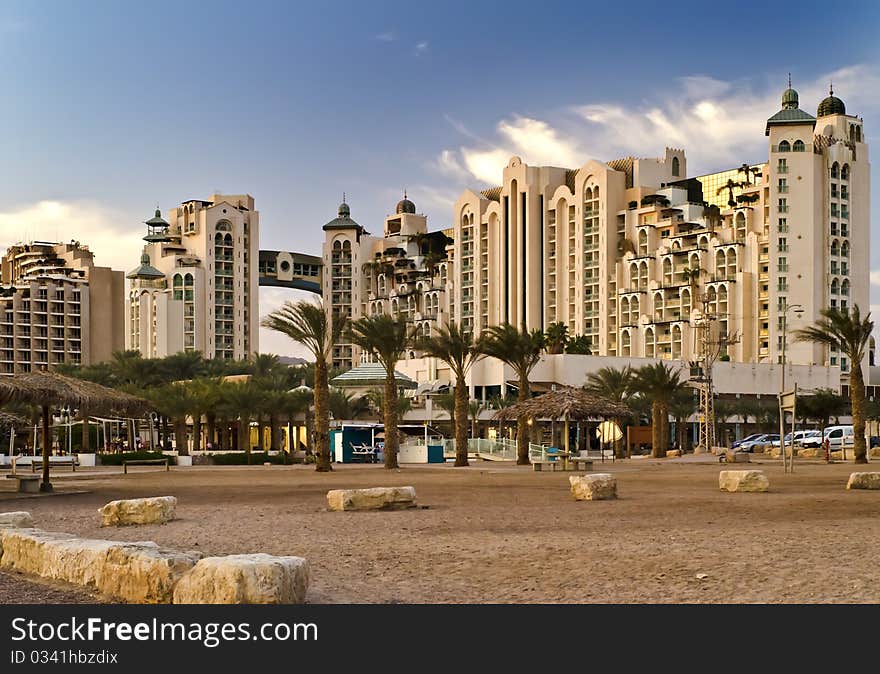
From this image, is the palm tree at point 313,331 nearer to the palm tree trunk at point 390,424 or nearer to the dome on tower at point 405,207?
the palm tree trunk at point 390,424

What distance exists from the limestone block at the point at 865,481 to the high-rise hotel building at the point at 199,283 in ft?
420

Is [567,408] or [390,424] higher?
[567,408]

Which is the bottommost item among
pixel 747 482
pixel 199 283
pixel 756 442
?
pixel 756 442

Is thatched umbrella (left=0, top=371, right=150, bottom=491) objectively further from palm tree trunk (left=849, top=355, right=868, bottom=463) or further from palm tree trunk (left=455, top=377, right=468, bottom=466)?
palm tree trunk (left=849, top=355, right=868, bottom=463)

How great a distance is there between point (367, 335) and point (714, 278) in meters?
73.8

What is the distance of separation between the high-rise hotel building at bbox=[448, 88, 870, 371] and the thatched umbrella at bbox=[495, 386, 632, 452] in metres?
67.2

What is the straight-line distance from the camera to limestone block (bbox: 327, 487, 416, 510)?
20266mm

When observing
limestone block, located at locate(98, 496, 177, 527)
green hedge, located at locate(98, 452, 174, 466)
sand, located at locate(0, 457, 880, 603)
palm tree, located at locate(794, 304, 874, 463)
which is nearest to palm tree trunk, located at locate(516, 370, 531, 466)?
palm tree, located at locate(794, 304, 874, 463)

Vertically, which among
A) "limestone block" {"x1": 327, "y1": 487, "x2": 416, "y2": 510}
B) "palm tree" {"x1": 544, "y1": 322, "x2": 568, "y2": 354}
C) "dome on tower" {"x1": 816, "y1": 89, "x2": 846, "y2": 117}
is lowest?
"limestone block" {"x1": 327, "y1": 487, "x2": 416, "y2": 510}

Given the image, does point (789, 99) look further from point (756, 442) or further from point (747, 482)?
point (747, 482)

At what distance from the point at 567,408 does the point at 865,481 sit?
2104 centimetres

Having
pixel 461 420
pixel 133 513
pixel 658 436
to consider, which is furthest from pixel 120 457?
pixel 133 513

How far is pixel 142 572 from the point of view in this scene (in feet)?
30.7
